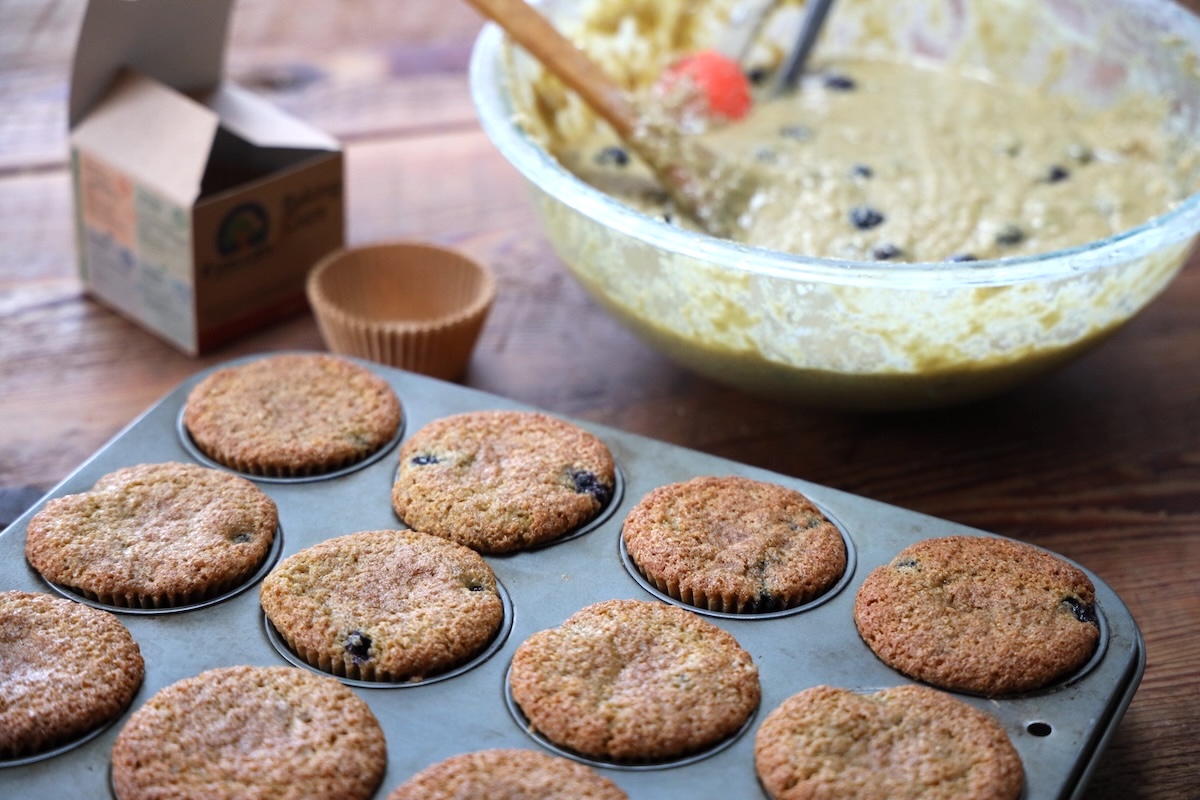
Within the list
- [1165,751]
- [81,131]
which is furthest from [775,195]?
[81,131]

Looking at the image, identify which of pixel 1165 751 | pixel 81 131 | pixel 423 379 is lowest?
pixel 1165 751

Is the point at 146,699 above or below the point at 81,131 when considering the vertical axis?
below

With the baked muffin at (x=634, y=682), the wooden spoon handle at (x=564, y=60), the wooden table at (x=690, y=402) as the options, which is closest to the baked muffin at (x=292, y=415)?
the wooden table at (x=690, y=402)

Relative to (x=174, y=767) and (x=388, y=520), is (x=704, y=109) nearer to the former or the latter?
(x=388, y=520)

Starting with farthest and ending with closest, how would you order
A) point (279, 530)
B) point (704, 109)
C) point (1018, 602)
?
point (704, 109) < point (279, 530) < point (1018, 602)

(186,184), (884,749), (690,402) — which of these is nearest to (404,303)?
(186,184)

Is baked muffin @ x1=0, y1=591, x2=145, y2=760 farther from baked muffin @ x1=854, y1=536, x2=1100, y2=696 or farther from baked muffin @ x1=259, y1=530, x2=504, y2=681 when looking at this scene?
baked muffin @ x1=854, y1=536, x2=1100, y2=696
